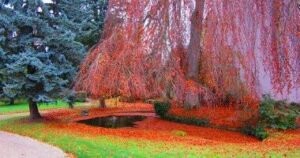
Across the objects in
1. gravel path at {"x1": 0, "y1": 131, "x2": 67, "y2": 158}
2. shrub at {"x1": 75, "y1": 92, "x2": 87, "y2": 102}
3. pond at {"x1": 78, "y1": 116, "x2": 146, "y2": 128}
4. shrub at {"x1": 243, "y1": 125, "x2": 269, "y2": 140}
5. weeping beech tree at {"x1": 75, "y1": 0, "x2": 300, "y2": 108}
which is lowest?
shrub at {"x1": 243, "y1": 125, "x2": 269, "y2": 140}

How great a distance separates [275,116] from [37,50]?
7.86m

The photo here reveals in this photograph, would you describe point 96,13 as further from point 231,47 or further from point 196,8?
point 231,47

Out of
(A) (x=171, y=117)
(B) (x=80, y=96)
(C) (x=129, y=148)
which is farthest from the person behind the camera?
(A) (x=171, y=117)

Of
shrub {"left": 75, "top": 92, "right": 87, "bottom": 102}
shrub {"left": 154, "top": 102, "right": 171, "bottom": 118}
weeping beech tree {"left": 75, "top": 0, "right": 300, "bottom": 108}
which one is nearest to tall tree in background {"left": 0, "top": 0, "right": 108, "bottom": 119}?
shrub {"left": 75, "top": 92, "right": 87, "bottom": 102}

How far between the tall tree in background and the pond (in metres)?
2.07

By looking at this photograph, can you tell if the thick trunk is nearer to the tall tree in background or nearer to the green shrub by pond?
the green shrub by pond

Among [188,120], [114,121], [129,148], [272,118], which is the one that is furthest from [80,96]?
[272,118]

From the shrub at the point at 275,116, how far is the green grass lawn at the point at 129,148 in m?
2.95

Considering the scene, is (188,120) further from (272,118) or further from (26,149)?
(26,149)

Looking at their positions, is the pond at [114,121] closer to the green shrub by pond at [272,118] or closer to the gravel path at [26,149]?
the gravel path at [26,149]

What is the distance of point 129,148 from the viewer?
349 inches

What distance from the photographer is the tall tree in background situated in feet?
42.4

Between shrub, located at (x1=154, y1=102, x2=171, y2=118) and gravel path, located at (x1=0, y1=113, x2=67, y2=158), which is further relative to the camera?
shrub, located at (x1=154, y1=102, x2=171, y2=118)

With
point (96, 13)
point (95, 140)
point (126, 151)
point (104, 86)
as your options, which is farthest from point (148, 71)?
point (96, 13)
